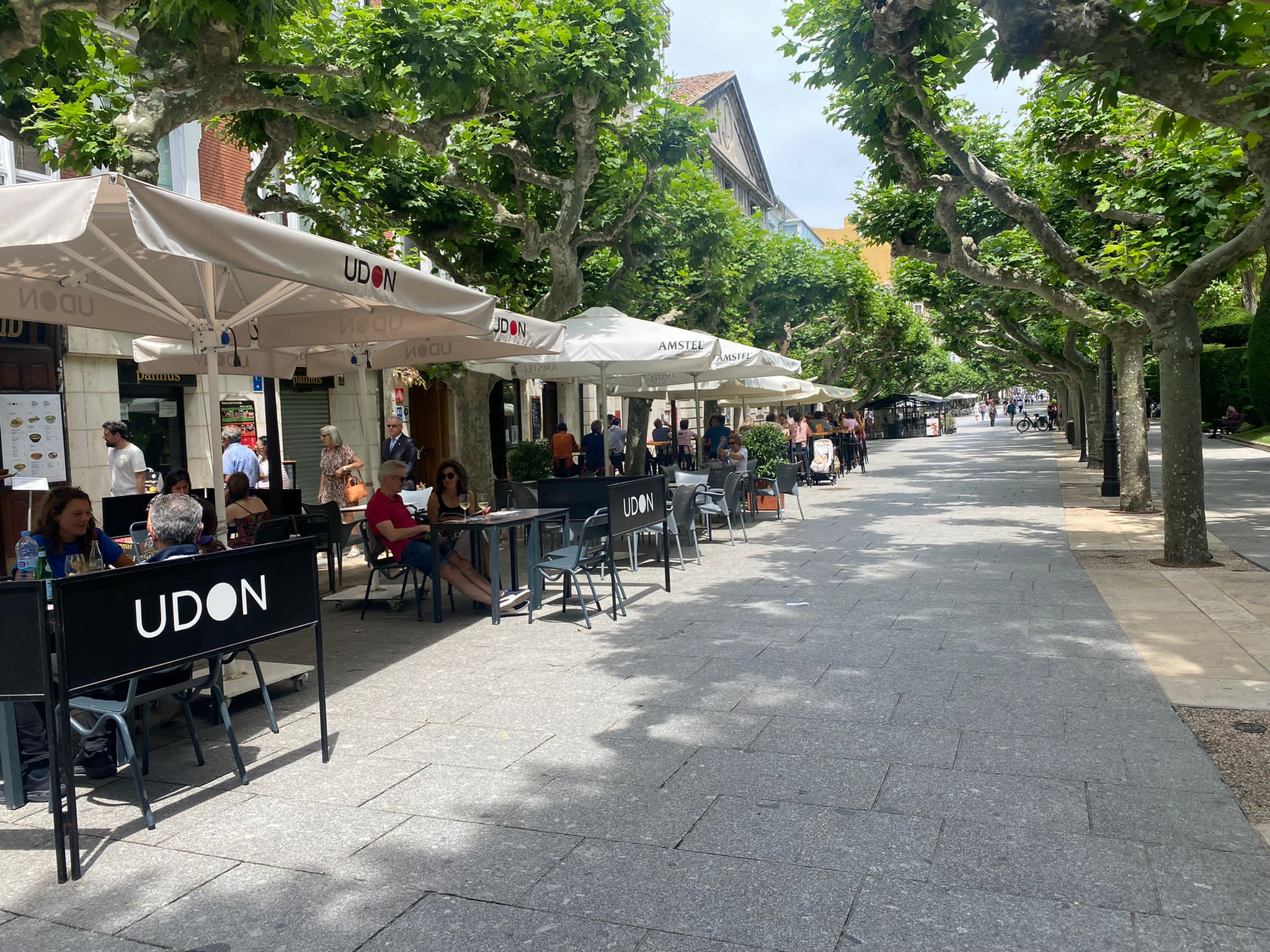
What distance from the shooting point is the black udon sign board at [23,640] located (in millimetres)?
3355

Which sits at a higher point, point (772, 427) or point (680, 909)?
point (772, 427)

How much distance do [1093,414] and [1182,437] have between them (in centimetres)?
1659

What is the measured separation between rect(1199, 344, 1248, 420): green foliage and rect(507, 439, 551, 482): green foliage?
33.2m

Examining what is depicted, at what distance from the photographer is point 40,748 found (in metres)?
4.09

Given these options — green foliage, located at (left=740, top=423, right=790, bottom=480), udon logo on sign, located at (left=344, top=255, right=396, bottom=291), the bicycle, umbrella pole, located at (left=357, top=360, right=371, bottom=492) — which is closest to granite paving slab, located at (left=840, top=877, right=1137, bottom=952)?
udon logo on sign, located at (left=344, top=255, right=396, bottom=291)

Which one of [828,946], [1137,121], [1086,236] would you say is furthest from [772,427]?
[828,946]

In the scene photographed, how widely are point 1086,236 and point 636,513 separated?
9.80m

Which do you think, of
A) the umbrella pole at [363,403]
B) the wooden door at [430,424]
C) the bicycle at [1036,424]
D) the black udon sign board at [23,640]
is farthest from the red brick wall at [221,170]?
the bicycle at [1036,424]

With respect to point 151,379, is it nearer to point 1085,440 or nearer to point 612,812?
point 612,812

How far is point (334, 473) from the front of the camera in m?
11.2

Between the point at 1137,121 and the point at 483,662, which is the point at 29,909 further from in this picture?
the point at 1137,121

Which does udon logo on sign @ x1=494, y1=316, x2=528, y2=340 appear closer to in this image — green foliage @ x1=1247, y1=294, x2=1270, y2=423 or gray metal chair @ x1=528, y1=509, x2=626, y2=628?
gray metal chair @ x1=528, y1=509, x2=626, y2=628

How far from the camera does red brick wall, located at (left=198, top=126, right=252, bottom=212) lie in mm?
14836

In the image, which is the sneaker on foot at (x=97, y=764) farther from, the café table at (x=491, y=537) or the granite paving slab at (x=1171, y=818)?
the granite paving slab at (x=1171, y=818)
